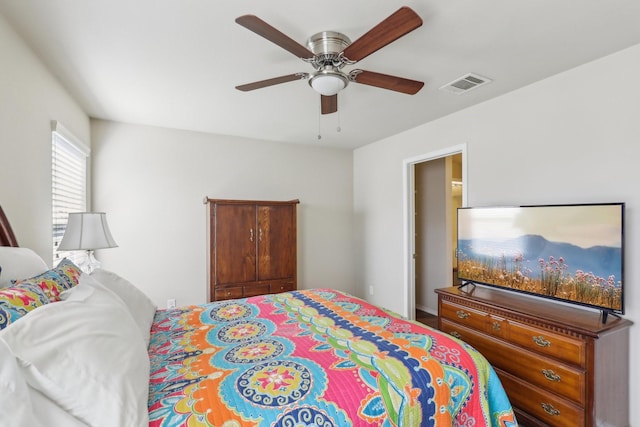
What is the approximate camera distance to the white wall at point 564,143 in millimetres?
2025

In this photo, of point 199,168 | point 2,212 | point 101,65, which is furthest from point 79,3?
point 199,168

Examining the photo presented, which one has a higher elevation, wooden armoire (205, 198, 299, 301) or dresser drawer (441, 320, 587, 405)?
wooden armoire (205, 198, 299, 301)

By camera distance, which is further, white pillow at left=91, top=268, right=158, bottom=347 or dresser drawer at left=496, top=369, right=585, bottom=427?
dresser drawer at left=496, top=369, right=585, bottom=427

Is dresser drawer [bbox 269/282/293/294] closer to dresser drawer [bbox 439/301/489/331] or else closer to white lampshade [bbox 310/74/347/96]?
dresser drawer [bbox 439/301/489/331]

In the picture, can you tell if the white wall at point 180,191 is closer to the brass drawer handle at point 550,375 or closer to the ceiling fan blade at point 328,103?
the ceiling fan blade at point 328,103

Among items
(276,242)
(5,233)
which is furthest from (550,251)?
(5,233)

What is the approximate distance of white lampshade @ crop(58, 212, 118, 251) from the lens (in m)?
2.28

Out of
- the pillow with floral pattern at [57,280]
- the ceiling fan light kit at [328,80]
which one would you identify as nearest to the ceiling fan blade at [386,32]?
the ceiling fan light kit at [328,80]

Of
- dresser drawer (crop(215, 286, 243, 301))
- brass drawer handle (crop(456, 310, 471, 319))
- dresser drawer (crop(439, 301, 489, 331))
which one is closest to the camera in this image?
dresser drawer (crop(439, 301, 489, 331))

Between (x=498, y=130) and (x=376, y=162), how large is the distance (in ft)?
5.83

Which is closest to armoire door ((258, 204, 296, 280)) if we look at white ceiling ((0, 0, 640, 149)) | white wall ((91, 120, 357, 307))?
white wall ((91, 120, 357, 307))

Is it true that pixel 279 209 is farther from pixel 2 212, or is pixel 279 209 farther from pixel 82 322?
pixel 82 322

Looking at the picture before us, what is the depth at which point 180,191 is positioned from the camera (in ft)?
12.3

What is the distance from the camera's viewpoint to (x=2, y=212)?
158cm
